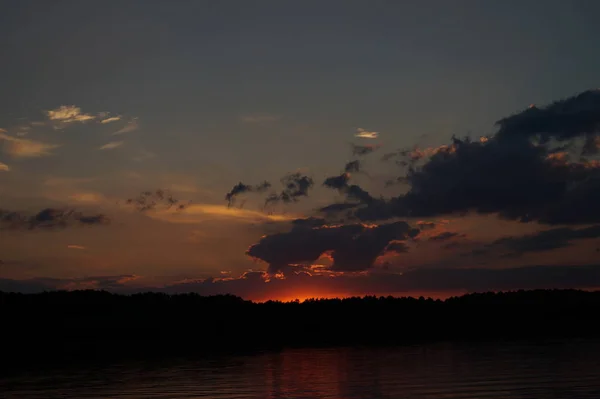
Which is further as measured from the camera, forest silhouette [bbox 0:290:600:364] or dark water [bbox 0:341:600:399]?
forest silhouette [bbox 0:290:600:364]

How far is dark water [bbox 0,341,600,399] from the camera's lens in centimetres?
4256

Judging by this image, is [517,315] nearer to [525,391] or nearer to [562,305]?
[562,305]

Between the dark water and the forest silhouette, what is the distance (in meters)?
22.2

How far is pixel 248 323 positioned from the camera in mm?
139250

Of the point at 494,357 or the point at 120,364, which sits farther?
the point at 120,364

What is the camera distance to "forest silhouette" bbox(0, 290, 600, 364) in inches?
4134

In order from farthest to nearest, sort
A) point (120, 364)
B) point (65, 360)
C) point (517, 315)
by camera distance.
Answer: point (517, 315) → point (65, 360) → point (120, 364)

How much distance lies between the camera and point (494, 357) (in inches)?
2594

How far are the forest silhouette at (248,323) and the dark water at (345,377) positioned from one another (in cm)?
2223

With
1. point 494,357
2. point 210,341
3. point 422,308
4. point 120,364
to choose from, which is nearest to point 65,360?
point 120,364

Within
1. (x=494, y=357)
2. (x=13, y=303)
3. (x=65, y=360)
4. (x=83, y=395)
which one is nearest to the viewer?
(x=83, y=395)

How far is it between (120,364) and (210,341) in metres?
41.9

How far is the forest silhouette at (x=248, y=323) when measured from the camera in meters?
105

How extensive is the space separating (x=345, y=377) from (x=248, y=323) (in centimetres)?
8910
